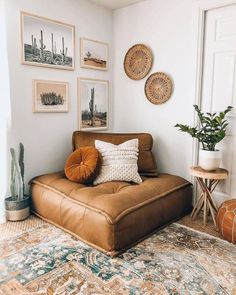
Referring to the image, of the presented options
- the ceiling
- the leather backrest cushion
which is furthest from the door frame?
the ceiling

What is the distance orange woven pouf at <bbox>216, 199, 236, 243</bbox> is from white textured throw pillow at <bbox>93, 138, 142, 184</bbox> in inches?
32.4

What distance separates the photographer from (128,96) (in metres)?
3.54

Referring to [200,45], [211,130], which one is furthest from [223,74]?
[211,130]

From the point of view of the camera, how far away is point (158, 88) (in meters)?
3.19

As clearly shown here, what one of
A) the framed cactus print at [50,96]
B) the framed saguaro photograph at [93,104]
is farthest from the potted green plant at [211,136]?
the framed cactus print at [50,96]

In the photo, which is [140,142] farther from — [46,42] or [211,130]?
[46,42]

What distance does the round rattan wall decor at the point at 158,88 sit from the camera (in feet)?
10.2

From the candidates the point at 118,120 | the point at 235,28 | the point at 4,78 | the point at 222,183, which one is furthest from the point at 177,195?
the point at 4,78

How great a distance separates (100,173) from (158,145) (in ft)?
2.97

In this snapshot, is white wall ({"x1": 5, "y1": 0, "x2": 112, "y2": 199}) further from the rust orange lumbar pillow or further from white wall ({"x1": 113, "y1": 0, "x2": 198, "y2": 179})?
the rust orange lumbar pillow

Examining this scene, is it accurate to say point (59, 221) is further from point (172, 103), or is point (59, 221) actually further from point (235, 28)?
point (235, 28)

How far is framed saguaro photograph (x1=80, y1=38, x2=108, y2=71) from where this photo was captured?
3.24 meters

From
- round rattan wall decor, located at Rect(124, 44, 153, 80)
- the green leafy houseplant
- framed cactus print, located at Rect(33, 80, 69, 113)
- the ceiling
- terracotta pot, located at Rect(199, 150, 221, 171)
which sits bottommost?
terracotta pot, located at Rect(199, 150, 221, 171)

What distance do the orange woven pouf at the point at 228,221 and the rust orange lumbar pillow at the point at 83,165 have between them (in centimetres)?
122
